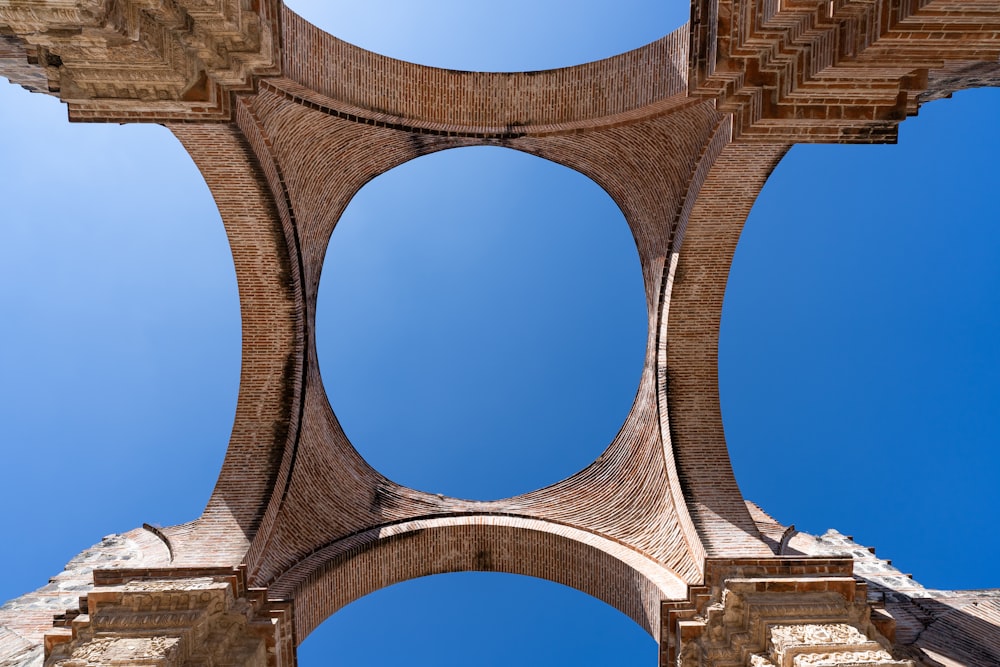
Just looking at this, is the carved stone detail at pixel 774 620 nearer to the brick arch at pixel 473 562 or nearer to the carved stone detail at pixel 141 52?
the brick arch at pixel 473 562

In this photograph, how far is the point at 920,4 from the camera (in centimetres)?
333

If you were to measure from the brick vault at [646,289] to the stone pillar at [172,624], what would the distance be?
0.02 metres

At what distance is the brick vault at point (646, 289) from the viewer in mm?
4230

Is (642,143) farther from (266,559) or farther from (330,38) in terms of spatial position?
(266,559)

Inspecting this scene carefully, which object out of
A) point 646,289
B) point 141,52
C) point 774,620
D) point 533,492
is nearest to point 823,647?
point 774,620

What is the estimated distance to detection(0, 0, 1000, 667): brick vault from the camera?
4230mm

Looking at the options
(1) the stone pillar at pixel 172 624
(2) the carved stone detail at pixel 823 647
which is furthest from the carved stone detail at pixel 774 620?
(1) the stone pillar at pixel 172 624

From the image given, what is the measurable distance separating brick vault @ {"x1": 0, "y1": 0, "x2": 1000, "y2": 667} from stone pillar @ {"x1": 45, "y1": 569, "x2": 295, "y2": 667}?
0.02m

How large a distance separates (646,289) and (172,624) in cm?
667

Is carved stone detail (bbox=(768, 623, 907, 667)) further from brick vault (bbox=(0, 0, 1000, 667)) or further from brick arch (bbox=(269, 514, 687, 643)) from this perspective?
brick arch (bbox=(269, 514, 687, 643))

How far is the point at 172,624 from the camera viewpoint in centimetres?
472

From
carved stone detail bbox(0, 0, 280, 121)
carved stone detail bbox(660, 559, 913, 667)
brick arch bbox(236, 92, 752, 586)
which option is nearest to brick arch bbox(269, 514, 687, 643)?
brick arch bbox(236, 92, 752, 586)

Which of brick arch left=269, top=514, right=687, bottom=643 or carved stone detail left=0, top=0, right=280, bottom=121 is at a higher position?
carved stone detail left=0, top=0, right=280, bottom=121

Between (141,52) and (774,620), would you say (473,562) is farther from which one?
(141,52)
